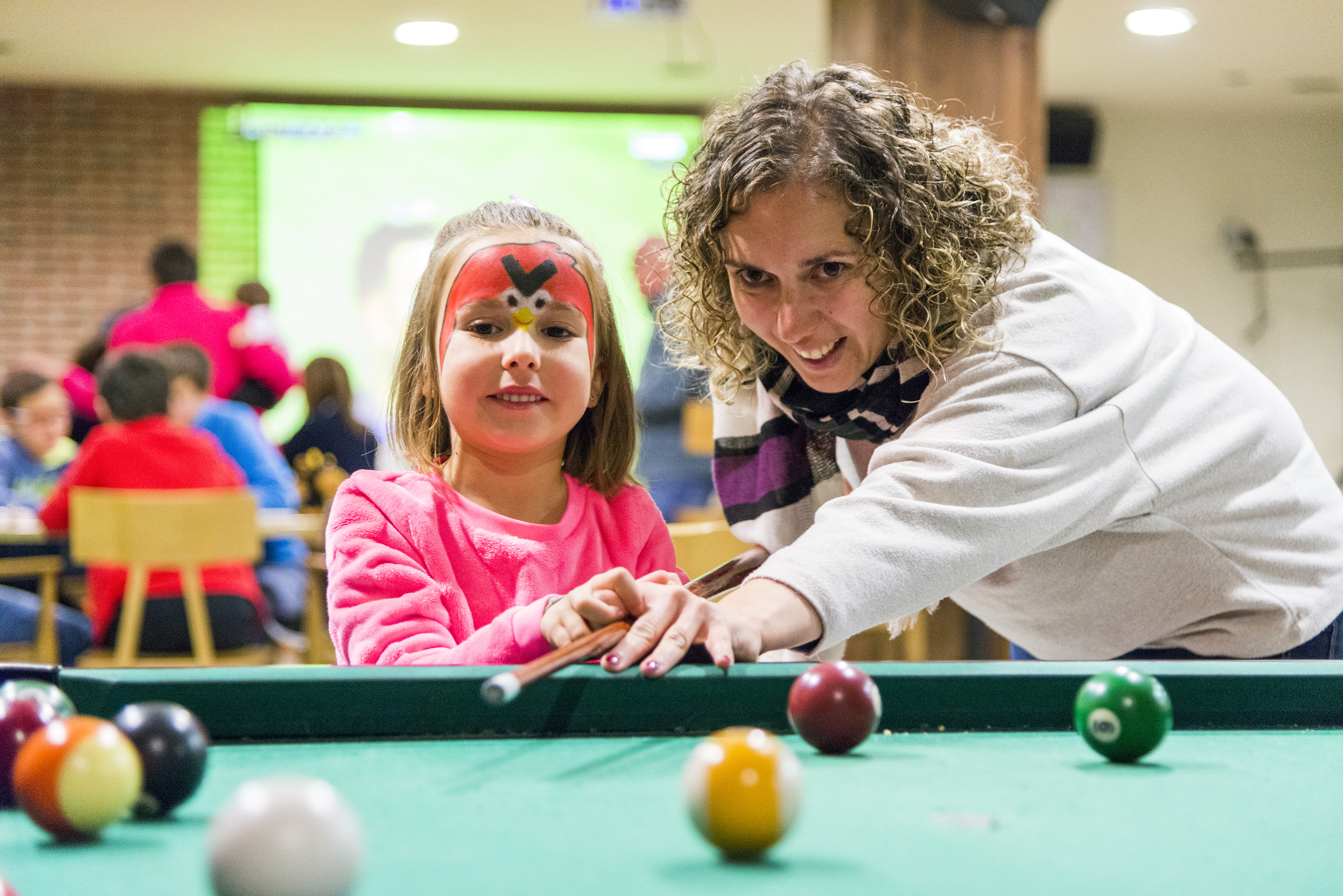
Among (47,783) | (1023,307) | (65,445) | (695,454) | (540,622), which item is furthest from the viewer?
(65,445)

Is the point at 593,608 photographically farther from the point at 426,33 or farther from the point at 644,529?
the point at 426,33

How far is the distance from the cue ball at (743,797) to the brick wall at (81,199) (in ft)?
25.9

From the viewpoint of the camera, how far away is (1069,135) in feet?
28.9

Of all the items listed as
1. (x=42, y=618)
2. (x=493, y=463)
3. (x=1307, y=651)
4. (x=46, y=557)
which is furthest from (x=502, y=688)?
(x=46, y=557)

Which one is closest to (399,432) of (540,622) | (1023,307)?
(540,622)

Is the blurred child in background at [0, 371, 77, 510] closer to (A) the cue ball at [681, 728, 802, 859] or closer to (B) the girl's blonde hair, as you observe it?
(B) the girl's blonde hair

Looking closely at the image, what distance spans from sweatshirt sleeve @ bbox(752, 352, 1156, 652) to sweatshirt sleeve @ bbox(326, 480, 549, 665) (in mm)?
312

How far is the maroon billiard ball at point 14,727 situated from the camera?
3.36 feet

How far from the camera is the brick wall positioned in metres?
7.95

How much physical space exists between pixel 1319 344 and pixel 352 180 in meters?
7.04

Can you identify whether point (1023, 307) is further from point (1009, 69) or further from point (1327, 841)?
point (1009, 69)

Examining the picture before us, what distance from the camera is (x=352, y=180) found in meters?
8.30

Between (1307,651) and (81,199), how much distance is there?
7827mm

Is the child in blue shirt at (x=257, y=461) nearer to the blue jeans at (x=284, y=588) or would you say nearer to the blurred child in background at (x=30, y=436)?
the blue jeans at (x=284, y=588)
